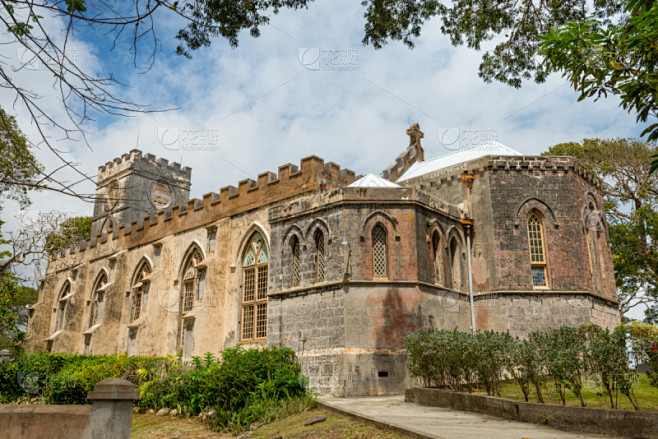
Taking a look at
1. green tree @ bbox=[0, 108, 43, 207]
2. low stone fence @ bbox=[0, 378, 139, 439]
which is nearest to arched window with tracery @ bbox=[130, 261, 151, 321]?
green tree @ bbox=[0, 108, 43, 207]

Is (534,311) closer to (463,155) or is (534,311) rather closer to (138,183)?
(463,155)

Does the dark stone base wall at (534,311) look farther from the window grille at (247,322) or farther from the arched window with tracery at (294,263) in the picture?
the window grille at (247,322)

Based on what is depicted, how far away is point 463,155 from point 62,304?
27898 millimetres

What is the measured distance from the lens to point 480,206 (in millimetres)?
18625

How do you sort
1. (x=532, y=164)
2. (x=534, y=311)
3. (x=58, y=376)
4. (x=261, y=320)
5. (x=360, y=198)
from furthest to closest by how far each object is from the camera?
(x=261, y=320)
(x=532, y=164)
(x=58, y=376)
(x=534, y=311)
(x=360, y=198)

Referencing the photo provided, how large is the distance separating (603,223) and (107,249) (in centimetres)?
2699

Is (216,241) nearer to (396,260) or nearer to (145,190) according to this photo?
(396,260)

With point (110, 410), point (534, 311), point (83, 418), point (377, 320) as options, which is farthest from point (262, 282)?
point (110, 410)

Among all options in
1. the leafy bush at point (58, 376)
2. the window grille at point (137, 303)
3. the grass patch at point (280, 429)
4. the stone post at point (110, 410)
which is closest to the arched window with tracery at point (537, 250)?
the grass patch at point (280, 429)

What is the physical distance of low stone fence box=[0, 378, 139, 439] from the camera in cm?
747

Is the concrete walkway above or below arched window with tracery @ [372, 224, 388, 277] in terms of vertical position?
below

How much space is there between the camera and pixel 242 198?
76.2ft

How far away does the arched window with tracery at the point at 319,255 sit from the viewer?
16547mm

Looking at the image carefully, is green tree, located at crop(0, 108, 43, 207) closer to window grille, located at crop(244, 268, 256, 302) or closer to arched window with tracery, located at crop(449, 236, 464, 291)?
window grille, located at crop(244, 268, 256, 302)
